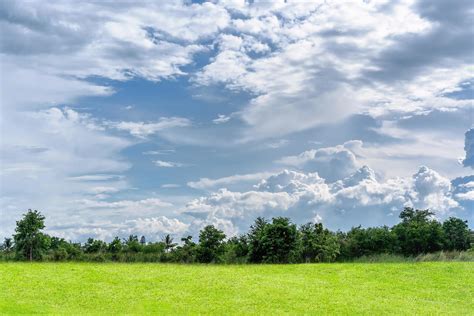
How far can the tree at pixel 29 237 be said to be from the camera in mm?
36812

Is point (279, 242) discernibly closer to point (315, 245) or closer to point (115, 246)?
point (315, 245)

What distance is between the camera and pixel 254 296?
77.3ft

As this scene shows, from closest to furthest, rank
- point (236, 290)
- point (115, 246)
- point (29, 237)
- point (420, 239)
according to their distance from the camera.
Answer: point (236, 290)
point (29, 237)
point (115, 246)
point (420, 239)

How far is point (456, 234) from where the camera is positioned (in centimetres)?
4906

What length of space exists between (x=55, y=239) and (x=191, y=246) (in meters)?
14.9

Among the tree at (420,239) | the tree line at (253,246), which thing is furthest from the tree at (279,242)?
the tree at (420,239)

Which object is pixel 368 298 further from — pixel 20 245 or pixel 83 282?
pixel 20 245

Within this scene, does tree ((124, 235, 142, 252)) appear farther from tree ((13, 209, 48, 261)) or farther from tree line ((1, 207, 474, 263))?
tree ((13, 209, 48, 261))

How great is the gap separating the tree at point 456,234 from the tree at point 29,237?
35.9 m

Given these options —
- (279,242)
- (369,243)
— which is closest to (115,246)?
(279,242)

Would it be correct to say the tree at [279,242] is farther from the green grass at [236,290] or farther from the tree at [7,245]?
the tree at [7,245]

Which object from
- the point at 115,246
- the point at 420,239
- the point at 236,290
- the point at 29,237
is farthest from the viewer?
the point at 420,239

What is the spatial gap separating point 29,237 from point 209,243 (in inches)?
510

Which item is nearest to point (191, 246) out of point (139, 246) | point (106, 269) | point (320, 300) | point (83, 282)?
point (139, 246)
